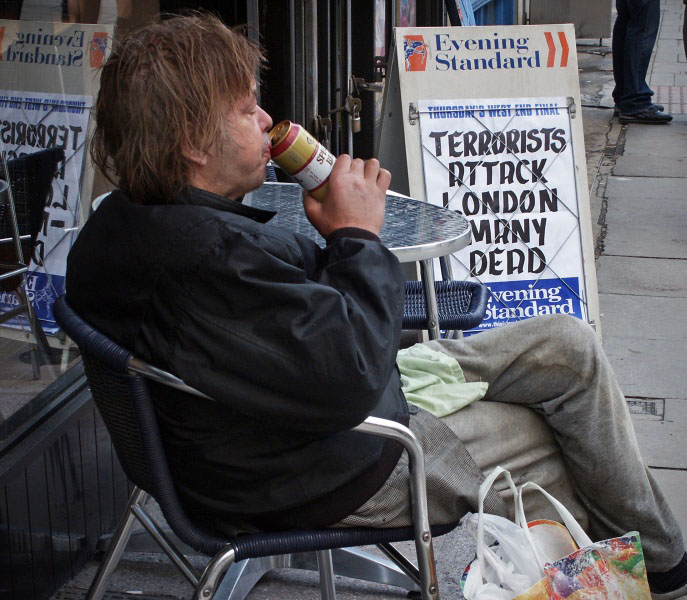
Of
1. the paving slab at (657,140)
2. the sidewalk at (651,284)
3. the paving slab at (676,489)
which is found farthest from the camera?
the paving slab at (657,140)

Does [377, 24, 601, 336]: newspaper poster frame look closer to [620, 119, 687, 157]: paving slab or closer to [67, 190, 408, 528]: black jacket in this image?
[67, 190, 408, 528]: black jacket

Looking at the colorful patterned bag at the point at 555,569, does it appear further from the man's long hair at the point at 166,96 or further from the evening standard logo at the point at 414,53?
the evening standard logo at the point at 414,53

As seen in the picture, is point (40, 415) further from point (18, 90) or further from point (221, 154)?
point (221, 154)

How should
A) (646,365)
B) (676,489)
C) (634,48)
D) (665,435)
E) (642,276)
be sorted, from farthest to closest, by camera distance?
1. (634,48)
2. (642,276)
3. (646,365)
4. (665,435)
5. (676,489)

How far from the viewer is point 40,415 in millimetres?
2559

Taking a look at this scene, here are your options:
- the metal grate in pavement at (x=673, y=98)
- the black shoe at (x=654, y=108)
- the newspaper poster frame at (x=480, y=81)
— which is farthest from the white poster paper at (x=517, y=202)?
the metal grate in pavement at (x=673, y=98)

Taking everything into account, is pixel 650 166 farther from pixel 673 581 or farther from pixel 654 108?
pixel 673 581

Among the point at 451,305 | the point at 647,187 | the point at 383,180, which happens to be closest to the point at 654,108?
the point at 647,187

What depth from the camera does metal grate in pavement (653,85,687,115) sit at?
9633 mm

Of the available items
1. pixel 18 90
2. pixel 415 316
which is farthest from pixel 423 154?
pixel 18 90

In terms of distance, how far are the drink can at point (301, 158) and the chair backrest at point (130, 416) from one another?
0.49m

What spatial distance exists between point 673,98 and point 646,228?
186 inches

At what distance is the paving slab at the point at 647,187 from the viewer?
6.81 metres

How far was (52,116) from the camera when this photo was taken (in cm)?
289
